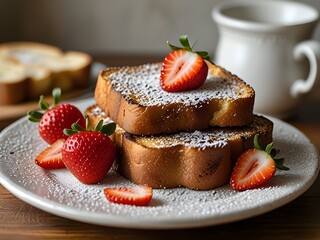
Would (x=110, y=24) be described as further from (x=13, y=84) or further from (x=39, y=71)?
(x=13, y=84)

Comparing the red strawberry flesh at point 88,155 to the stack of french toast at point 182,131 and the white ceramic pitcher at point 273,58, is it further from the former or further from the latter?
the white ceramic pitcher at point 273,58

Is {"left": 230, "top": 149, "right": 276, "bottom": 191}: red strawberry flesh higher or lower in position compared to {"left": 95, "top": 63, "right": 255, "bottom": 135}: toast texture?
lower

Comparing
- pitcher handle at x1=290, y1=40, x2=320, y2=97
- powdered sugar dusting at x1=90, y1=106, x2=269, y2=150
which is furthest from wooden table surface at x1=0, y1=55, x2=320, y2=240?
pitcher handle at x1=290, y1=40, x2=320, y2=97

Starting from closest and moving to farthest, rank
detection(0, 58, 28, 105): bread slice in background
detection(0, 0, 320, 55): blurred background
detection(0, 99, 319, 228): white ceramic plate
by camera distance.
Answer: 1. detection(0, 99, 319, 228): white ceramic plate
2. detection(0, 58, 28, 105): bread slice in background
3. detection(0, 0, 320, 55): blurred background

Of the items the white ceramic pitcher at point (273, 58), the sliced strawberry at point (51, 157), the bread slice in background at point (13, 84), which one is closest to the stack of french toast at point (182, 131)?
the sliced strawberry at point (51, 157)

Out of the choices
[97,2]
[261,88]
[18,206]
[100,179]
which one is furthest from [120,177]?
[97,2]

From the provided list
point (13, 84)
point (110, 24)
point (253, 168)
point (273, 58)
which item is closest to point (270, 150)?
point (253, 168)

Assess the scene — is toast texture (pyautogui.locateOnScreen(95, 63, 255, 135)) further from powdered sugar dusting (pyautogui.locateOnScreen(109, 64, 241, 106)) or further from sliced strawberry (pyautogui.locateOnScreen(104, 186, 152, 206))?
sliced strawberry (pyautogui.locateOnScreen(104, 186, 152, 206))
